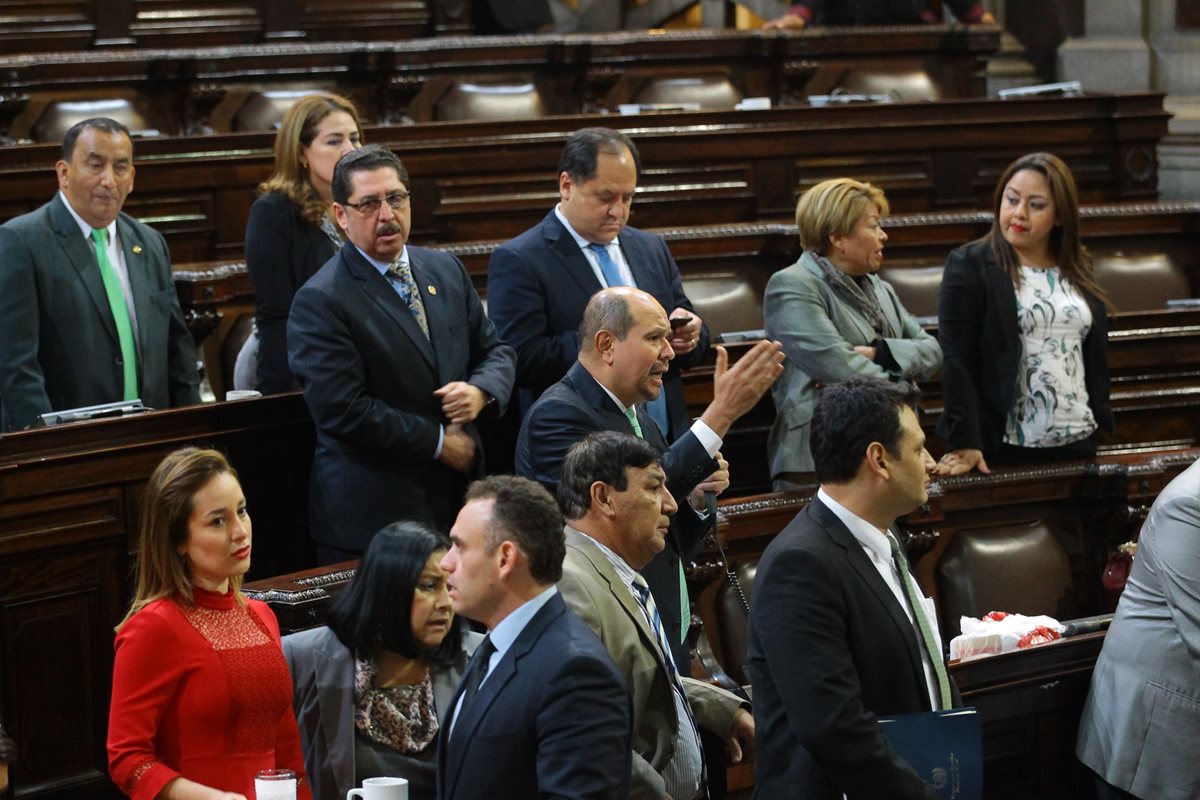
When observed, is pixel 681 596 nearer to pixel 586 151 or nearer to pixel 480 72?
pixel 586 151

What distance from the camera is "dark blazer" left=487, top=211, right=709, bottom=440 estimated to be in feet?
12.2

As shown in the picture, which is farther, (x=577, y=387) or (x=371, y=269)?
(x=371, y=269)

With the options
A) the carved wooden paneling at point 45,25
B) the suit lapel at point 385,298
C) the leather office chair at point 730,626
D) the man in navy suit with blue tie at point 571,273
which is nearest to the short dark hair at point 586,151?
the man in navy suit with blue tie at point 571,273

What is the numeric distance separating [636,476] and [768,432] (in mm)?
2093

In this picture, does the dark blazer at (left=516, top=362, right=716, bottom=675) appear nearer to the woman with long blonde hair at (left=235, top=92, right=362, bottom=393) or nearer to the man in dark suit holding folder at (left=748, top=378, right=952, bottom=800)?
the man in dark suit holding folder at (left=748, top=378, right=952, bottom=800)

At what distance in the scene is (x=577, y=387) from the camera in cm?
305

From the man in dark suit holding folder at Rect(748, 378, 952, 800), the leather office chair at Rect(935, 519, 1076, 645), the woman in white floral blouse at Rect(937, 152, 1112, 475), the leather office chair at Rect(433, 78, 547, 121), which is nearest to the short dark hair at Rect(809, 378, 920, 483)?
the man in dark suit holding folder at Rect(748, 378, 952, 800)

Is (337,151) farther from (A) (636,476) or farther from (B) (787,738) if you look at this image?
(B) (787,738)

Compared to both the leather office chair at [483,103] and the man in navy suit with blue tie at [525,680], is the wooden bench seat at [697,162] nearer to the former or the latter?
the leather office chair at [483,103]

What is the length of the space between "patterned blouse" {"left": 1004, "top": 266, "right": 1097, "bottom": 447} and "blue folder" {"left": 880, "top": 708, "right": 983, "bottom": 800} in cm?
186

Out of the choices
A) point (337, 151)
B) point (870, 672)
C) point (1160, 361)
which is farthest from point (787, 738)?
point (1160, 361)

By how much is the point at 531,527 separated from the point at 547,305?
1.59 m

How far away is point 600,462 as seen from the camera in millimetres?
2582

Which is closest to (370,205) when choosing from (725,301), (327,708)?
(327,708)
